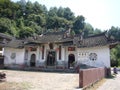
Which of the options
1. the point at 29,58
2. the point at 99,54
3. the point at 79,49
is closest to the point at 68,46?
the point at 79,49

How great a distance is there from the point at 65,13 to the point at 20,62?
2486 inches

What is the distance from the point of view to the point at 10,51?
29.9m

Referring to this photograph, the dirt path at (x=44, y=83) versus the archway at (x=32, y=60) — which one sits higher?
the archway at (x=32, y=60)

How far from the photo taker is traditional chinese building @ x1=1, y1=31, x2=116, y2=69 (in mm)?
23142

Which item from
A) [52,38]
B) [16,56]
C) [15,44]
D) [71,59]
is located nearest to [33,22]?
[15,44]

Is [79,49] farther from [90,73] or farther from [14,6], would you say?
[14,6]

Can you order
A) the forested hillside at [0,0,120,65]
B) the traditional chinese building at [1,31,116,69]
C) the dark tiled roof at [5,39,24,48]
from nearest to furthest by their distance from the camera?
the traditional chinese building at [1,31,116,69]
the dark tiled roof at [5,39,24,48]
the forested hillside at [0,0,120,65]

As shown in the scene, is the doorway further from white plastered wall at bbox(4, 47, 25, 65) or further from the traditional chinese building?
white plastered wall at bbox(4, 47, 25, 65)

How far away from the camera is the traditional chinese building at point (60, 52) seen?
23.1 meters

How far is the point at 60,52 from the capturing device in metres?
26.6

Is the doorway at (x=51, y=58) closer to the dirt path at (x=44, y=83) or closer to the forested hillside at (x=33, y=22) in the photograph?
the dirt path at (x=44, y=83)

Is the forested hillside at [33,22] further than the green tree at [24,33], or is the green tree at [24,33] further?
the forested hillside at [33,22]

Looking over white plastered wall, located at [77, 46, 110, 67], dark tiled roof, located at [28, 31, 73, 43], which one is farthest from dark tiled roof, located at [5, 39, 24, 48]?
white plastered wall, located at [77, 46, 110, 67]

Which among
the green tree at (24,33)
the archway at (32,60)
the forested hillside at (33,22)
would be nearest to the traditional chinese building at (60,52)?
the archway at (32,60)
